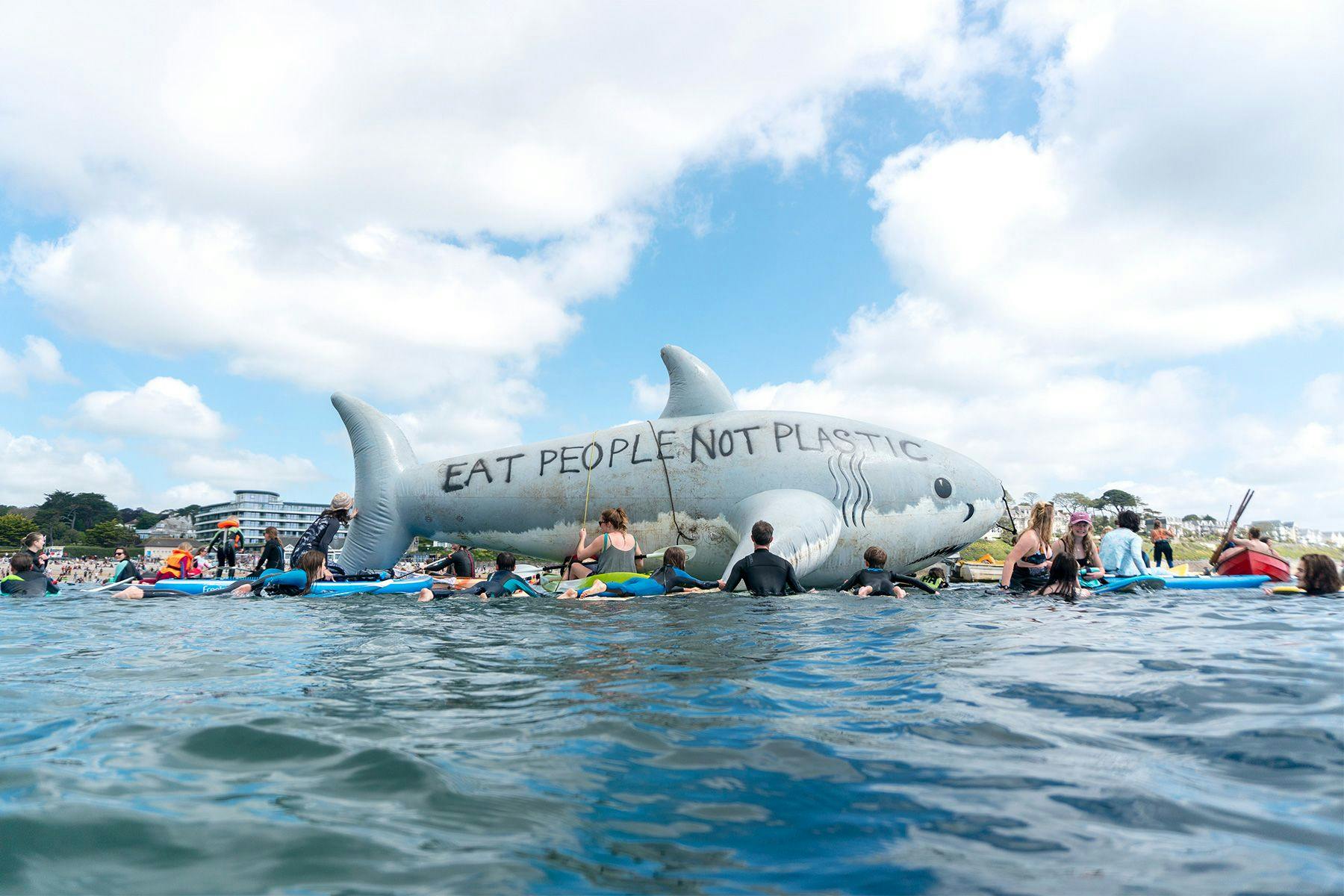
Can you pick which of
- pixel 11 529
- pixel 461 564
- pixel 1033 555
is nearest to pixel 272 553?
pixel 461 564

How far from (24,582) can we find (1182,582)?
17.9 m

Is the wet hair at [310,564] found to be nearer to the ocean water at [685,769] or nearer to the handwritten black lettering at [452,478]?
the handwritten black lettering at [452,478]

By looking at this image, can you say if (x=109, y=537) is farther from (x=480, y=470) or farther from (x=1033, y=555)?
(x=1033, y=555)

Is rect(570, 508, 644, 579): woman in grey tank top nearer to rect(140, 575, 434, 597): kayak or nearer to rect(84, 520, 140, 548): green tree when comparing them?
rect(140, 575, 434, 597): kayak

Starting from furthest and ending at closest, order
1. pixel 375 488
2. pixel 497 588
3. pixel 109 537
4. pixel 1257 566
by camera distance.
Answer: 1. pixel 109 537
2. pixel 375 488
3. pixel 1257 566
4. pixel 497 588

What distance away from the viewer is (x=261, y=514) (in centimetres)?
12838

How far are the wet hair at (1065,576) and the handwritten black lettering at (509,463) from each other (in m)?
8.60

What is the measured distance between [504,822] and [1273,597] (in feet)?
36.6

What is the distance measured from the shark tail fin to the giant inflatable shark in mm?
28

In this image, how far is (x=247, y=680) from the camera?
175 inches

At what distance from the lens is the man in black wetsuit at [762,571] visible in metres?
9.98

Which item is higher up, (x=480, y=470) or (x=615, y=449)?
(x=615, y=449)

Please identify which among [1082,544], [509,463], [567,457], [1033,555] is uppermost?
[567,457]

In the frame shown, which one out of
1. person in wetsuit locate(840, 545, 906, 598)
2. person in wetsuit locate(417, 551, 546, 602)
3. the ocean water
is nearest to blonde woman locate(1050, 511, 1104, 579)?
person in wetsuit locate(840, 545, 906, 598)
